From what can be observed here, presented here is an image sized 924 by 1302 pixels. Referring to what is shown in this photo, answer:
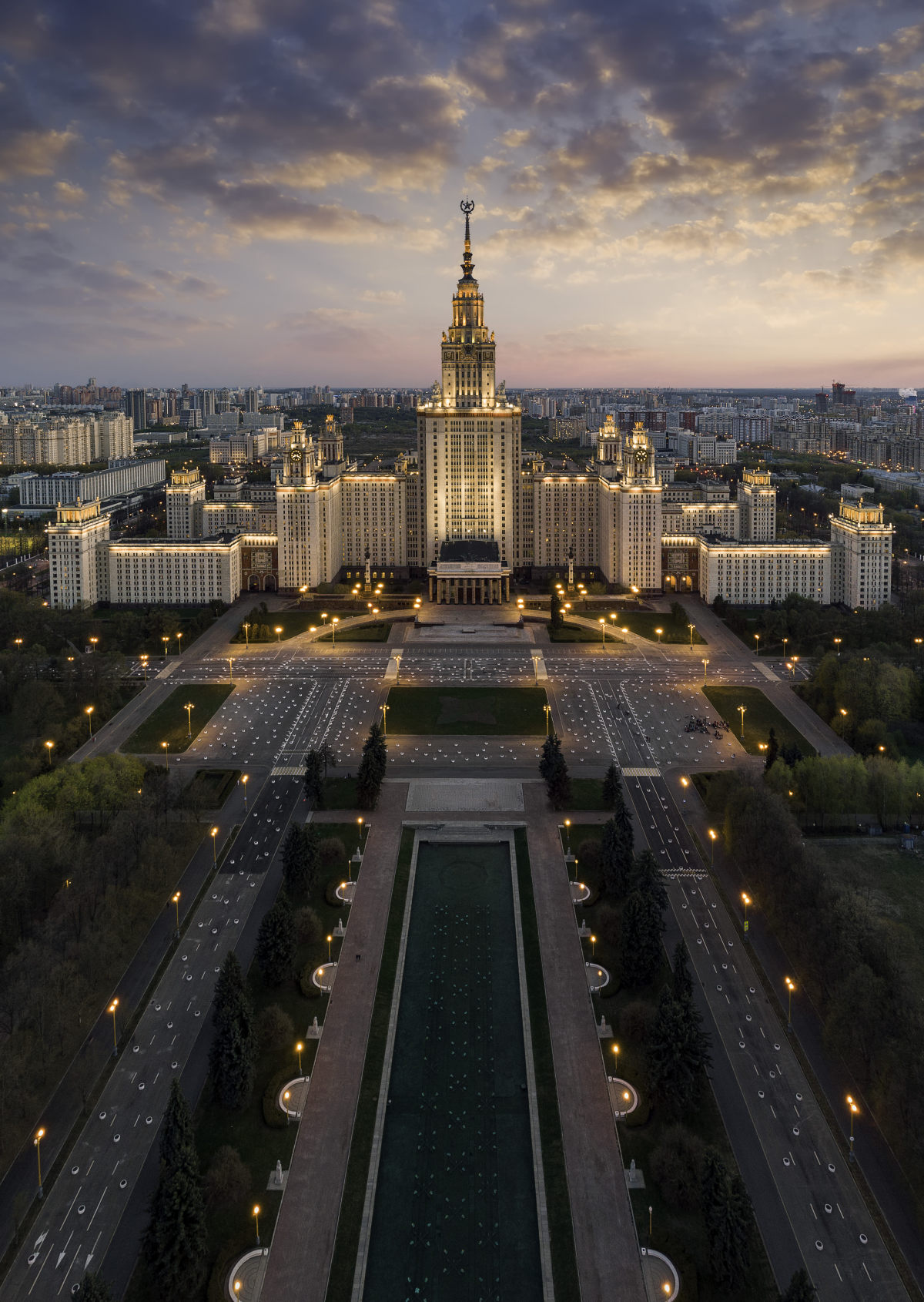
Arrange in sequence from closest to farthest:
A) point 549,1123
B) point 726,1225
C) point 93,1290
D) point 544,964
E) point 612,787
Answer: point 93,1290, point 726,1225, point 549,1123, point 544,964, point 612,787

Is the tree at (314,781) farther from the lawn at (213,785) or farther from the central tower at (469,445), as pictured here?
the central tower at (469,445)

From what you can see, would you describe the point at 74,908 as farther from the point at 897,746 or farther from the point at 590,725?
the point at 897,746

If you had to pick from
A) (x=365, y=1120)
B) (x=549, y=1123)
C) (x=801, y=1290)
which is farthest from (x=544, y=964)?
(x=801, y=1290)

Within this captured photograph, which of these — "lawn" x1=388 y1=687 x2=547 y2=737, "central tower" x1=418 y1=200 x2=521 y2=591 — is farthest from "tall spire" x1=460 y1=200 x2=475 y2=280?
"lawn" x1=388 y1=687 x2=547 y2=737

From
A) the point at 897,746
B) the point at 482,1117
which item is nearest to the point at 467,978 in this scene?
the point at 482,1117

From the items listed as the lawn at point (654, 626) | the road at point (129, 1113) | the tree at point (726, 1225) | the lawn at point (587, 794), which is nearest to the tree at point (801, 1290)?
the tree at point (726, 1225)

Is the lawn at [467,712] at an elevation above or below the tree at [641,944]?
above

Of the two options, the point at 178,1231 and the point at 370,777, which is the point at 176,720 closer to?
the point at 370,777
